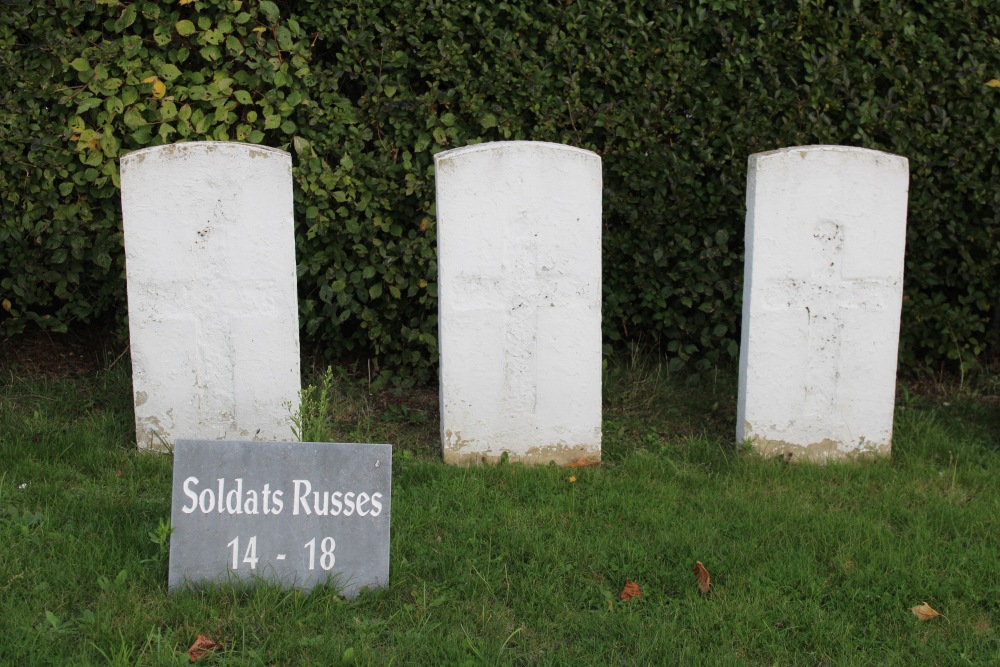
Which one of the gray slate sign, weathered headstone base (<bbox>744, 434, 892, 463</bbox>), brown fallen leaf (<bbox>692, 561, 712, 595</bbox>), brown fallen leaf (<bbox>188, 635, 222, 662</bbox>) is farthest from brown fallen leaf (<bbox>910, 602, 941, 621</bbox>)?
brown fallen leaf (<bbox>188, 635, 222, 662</bbox>)

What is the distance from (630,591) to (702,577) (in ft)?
0.79

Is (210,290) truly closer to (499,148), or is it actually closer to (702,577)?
(499,148)

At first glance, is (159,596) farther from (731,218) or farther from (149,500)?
(731,218)

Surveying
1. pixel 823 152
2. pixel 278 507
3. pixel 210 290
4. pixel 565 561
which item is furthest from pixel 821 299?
pixel 210 290

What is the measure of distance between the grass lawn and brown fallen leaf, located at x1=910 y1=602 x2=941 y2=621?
24mm

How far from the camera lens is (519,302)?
12.8 ft

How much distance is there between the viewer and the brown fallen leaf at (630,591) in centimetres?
300

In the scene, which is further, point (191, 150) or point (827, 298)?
point (827, 298)

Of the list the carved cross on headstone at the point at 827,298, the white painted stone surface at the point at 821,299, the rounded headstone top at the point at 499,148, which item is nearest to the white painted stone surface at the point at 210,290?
the rounded headstone top at the point at 499,148

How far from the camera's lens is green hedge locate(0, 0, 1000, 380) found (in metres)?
4.39

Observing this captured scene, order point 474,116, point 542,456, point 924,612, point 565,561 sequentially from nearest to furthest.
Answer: point 924,612 < point 565,561 < point 542,456 < point 474,116

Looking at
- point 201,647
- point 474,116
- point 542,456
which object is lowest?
point 201,647

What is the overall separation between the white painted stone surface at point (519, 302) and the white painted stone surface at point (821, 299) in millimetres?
647

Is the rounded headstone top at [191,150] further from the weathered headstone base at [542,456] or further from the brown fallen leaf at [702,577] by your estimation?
the brown fallen leaf at [702,577]
